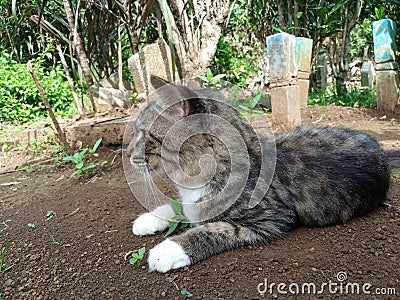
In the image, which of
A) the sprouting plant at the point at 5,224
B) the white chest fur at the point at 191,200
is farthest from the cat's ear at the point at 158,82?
the sprouting plant at the point at 5,224

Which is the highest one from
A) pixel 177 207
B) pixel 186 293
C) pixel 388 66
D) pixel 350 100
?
pixel 388 66

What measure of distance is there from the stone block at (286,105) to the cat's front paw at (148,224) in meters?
2.53

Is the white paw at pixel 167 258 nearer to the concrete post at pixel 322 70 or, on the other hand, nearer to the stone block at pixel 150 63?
the stone block at pixel 150 63

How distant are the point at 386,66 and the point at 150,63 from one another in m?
3.72

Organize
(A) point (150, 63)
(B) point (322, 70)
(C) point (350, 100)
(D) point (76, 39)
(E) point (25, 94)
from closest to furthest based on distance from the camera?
(D) point (76, 39), (A) point (150, 63), (C) point (350, 100), (E) point (25, 94), (B) point (322, 70)

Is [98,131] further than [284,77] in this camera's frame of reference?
No

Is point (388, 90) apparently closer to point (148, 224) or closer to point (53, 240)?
point (148, 224)

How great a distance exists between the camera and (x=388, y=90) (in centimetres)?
549

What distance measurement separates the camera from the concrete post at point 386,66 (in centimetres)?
545

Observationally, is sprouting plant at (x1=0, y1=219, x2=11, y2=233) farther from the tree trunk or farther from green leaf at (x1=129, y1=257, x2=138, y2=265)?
the tree trunk

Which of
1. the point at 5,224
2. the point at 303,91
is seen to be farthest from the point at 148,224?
the point at 303,91

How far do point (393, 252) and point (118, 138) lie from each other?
9.22 ft

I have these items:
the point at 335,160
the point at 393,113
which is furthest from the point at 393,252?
the point at 393,113

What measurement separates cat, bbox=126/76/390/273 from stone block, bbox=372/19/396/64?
12.6ft
